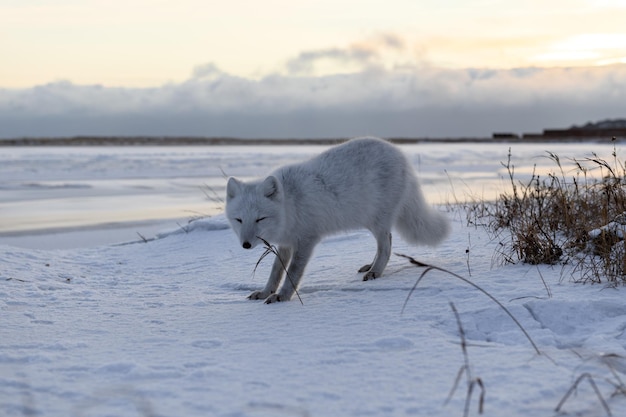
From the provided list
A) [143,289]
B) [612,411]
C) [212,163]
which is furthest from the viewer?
[212,163]

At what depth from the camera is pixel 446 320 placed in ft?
9.09

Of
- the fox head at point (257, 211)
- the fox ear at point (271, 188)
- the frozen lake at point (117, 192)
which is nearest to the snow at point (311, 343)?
the fox head at point (257, 211)

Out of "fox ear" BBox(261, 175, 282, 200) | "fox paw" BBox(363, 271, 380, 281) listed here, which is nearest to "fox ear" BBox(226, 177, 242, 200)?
"fox ear" BBox(261, 175, 282, 200)

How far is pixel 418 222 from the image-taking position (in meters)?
4.35

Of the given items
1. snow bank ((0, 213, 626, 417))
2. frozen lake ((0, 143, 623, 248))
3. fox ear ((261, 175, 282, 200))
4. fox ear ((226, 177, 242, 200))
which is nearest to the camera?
snow bank ((0, 213, 626, 417))

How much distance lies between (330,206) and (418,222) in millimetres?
785

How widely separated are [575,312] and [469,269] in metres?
0.98

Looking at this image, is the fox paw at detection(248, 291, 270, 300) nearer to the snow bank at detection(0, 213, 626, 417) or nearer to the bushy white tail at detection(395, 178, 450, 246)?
the snow bank at detection(0, 213, 626, 417)

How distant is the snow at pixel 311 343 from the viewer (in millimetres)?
1963

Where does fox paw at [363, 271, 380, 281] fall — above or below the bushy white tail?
below

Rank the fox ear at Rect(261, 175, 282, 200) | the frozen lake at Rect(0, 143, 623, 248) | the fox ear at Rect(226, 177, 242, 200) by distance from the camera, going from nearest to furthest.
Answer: the fox ear at Rect(261, 175, 282, 200) < the fox ear at Rect(226, 177, 242, 200) < the frozen lake at Rect(0, 143, 623, 248)

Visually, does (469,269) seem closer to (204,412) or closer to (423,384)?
(423,384)

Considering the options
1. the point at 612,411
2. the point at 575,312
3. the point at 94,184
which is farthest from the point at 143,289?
the point at 94,184

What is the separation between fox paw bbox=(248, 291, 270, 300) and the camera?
3.70 metres
